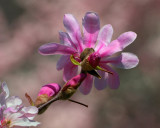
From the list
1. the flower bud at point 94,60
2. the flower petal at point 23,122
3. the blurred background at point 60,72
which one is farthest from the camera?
the blurred background at point 60,72

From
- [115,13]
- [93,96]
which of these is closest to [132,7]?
[115,13]

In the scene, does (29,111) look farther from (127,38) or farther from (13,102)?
(127,38)

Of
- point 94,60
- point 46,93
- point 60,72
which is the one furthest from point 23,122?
point 60,72

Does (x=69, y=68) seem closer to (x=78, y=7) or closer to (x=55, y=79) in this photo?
(x=55, y=79)

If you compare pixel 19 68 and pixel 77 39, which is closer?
pixel 77 39

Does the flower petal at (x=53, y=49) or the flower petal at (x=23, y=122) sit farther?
the flower petal at (x=53, y=49)

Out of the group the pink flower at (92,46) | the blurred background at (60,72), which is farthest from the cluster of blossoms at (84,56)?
the blurred background at (60,72)

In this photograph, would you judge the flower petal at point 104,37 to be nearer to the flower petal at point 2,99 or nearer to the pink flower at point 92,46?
the pink flower at point 92,46
